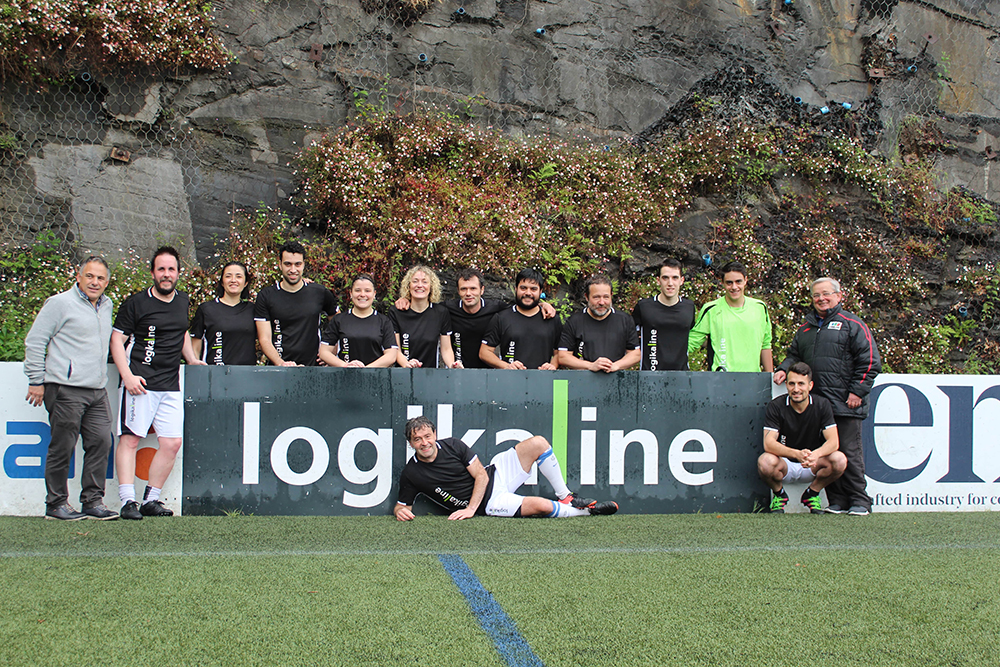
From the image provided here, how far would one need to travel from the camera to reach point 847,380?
6.02 metres

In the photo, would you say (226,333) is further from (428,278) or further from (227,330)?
(428,278)

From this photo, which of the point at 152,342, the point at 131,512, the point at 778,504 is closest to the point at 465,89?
the point at 152,342

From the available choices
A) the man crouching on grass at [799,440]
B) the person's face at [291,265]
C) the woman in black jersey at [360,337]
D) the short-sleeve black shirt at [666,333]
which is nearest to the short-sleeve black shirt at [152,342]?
the person's face at [291,265]

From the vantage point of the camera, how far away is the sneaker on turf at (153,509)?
212 inches

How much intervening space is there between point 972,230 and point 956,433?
6934 mm

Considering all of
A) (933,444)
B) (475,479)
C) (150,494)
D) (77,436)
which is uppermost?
(77,436)

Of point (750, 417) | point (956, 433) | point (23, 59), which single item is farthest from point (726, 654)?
point (23, 59)

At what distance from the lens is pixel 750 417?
616 centimetres

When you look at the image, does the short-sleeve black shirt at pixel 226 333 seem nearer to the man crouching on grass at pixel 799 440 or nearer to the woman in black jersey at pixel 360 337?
the woman in black jersey at pixel 360 337

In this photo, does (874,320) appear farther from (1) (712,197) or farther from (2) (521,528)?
(2) (521,528)

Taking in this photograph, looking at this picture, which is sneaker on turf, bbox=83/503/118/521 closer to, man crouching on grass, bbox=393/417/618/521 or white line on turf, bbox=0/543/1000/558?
white line on turf, bbox=0/543/1000/558

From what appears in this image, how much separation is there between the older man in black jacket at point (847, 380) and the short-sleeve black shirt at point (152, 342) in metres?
4.71

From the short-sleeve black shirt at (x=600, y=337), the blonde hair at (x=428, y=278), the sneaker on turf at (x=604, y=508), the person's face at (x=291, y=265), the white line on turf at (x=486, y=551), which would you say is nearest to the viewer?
the white line on turf at (x=486, y=551)

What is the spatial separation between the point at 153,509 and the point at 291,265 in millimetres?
2095
